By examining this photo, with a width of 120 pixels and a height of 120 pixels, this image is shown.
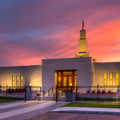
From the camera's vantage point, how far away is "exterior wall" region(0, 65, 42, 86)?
35906 mm

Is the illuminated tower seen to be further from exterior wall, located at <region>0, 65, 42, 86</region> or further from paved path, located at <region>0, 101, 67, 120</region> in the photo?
paved path, located at <region>0, 101, 67, 120</region>

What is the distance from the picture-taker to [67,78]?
33.8 metres

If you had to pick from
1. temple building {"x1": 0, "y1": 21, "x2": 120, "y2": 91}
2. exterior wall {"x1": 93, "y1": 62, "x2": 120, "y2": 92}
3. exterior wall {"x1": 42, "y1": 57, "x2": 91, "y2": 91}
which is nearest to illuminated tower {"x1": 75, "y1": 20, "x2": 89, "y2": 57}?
temple building {"x1": 0, "y1": 21, "x2": 120, "y2": 91}

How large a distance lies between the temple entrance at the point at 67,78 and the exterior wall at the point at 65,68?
4.33 feet

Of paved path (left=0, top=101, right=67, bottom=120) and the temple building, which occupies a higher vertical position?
the temple building

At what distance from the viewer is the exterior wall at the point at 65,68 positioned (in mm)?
31000

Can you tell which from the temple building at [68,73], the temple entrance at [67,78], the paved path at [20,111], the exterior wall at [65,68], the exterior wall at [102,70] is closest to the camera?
the paved path at [20,111]

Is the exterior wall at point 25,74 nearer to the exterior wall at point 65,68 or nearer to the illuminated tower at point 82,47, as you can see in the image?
the exterior wall at point 65,68

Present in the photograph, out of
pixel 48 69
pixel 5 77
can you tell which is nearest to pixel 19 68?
pixel 5 77

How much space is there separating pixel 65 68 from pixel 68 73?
7.24ft

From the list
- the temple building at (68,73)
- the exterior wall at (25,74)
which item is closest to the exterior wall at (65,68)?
the temple building at (68,73)

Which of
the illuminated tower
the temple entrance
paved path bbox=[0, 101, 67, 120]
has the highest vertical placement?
the illuminated tower

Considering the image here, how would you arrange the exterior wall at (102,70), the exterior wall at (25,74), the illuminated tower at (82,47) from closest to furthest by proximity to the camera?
the exterior wall at (102,70)
the exterior wall at (25,74)
the illuminated tower at (82,47)

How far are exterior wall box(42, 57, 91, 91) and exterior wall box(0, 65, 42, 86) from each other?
2.91 m
